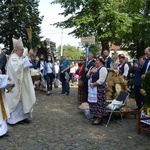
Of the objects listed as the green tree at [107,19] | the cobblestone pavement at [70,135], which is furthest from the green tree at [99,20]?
the cobblestone pavement at [70,135]

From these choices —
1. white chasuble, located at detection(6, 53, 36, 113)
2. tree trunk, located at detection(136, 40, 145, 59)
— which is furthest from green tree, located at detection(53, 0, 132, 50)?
white chasuble, located at detection(6, 53, 36, 113)

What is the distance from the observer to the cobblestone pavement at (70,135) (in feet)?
17.4

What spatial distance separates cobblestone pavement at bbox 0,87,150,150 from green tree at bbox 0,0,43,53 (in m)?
16.8

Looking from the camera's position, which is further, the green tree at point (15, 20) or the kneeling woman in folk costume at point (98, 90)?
the green tree at point (15, 20)

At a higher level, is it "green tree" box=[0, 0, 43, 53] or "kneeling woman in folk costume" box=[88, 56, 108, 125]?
"green tree" box=[0, 0, 43, 53]

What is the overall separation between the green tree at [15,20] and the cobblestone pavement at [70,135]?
55.0 feet

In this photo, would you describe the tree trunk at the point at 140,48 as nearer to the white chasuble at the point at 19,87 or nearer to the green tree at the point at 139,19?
the green tree at the point at 139,19

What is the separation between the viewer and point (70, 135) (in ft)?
19.6

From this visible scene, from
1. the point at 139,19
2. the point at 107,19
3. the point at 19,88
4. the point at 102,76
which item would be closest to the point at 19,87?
the point at 19,88

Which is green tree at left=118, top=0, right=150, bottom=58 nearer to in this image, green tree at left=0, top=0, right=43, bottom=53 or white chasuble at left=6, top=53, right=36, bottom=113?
green tree at left=0, top=0, right=43, bottom=53

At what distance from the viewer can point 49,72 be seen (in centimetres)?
1195

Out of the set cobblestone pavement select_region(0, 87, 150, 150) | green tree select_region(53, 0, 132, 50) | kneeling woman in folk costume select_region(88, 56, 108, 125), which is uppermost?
green tree select_region(53, 0, 132, 50)

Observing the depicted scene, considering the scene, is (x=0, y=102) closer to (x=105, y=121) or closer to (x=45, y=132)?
(x=45, y=132)

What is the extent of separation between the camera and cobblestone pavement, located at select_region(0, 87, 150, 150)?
529cm
